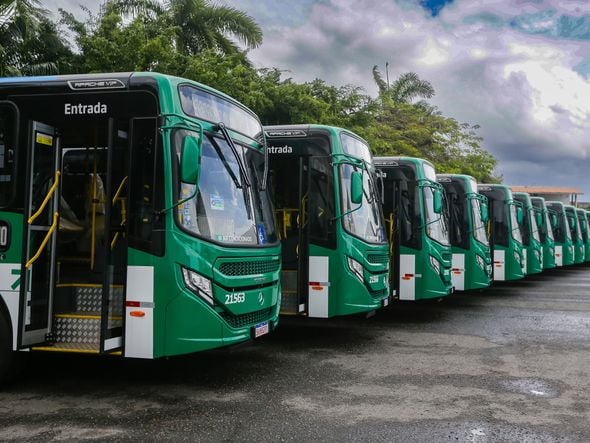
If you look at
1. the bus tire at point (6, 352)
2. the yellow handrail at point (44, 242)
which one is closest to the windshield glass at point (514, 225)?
the yellow handrail at point (44, 242)

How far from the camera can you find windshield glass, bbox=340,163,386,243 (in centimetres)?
920

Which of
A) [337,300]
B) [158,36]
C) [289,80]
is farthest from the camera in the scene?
[289,80]

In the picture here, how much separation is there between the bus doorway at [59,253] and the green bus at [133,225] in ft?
0.04

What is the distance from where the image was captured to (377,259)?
9594 millimetres

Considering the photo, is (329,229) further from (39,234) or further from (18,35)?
(18,35)

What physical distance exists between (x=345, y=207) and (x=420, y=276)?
3.33 metres

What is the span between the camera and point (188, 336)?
6090mm

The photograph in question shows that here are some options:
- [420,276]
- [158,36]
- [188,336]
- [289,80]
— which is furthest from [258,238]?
[289,80]

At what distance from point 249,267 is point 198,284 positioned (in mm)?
766

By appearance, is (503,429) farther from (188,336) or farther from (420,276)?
(420,276)

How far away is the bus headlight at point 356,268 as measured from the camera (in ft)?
29.7

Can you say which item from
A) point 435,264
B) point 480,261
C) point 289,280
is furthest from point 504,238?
point 289,280

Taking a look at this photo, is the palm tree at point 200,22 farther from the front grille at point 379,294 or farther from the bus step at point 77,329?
the bus step at point 77,329

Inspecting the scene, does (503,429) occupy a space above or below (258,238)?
below
